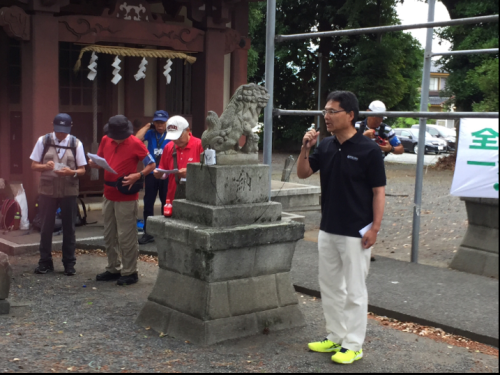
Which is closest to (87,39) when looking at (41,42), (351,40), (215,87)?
(41,42)

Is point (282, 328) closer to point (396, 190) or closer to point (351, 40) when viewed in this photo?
point (396, 190)

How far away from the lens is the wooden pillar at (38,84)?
378 inches

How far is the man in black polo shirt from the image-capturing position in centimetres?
459

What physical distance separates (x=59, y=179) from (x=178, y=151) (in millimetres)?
1355

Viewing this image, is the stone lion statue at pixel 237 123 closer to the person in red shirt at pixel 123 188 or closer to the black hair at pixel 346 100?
the black hair at pixel 346 100

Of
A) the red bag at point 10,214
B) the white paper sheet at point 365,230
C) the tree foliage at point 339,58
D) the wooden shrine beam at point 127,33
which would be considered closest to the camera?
the white paper sheet at point 365,230

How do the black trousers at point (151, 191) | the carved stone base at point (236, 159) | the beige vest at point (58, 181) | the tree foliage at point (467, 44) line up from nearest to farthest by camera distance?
the carved stone base at point (236, 159), the beige vest at point (58, 181), the black trousers at point (151, 191), the tree foliage at point (467, 44)

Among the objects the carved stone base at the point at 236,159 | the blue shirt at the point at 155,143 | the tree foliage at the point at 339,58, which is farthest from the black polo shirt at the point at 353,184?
the tree foliage at the point at 339,58

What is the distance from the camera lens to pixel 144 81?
12.7m

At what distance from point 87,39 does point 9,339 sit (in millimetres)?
5892

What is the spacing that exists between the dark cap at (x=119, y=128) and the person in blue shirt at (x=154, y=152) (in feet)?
6.04

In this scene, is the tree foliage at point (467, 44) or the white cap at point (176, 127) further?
the tree foliage at point (467, 44)

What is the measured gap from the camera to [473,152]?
20.0 feet

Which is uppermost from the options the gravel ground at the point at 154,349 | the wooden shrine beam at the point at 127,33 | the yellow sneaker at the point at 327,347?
the wooden shrine beam at the point at 127,33
